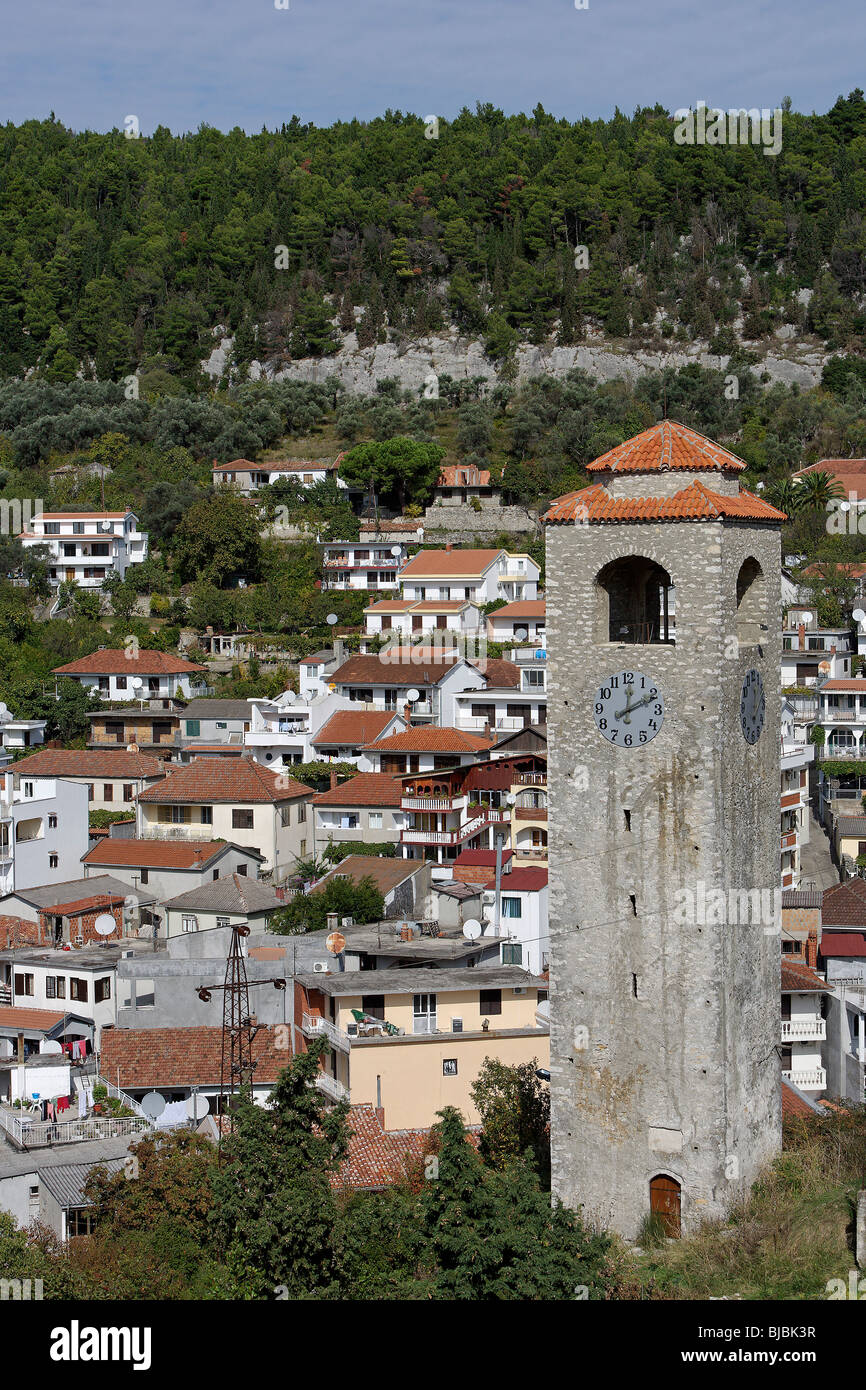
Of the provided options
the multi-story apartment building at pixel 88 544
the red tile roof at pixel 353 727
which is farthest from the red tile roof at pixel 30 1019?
the multi-story apartment building at pixel 88 544

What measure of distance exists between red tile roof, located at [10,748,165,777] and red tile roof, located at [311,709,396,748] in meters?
5.61

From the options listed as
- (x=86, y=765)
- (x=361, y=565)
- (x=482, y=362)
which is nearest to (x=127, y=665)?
(x=86, y=765)

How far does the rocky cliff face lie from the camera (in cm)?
9581

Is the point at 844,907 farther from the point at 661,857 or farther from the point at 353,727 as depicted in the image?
the point at 353,727

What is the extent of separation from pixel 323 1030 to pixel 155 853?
1517 centimetres

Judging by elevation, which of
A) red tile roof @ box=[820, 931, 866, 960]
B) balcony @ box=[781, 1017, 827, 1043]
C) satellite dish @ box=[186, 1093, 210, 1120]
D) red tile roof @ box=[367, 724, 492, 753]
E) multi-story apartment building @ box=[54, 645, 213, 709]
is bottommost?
satellite dish @ box=[186, 1093, 210, 1120]

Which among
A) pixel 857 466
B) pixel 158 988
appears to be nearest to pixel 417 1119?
pixel 158 988

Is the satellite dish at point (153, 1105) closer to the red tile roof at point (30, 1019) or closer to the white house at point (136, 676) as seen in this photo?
the red tile roof at point (30, 1019)

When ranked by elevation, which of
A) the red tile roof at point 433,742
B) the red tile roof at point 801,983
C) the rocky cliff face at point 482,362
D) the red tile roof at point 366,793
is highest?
the rocky cliff face at point 482,362

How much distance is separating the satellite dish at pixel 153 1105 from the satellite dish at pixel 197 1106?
82 cm

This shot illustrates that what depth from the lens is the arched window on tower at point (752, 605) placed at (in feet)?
68.6

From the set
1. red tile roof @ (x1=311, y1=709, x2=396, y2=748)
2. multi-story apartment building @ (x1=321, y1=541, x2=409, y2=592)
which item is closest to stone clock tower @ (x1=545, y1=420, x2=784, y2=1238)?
red tile roof @ (x1=311, y1=709, x2=396, y2=748)

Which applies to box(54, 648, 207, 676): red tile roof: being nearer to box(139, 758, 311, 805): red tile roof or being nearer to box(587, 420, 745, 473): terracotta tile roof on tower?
box(139, 758, 311, 805): red tile roof

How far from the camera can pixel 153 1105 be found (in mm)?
29000
